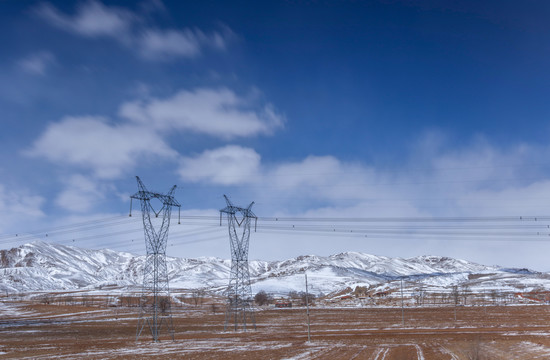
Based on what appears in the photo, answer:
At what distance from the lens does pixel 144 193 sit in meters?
58.4

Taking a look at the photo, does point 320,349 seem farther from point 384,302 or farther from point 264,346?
point 384,302

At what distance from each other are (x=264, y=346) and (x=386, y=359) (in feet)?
55.3

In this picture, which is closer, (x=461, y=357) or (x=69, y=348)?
(x=461, y=357)

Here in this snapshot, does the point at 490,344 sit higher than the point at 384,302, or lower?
higher

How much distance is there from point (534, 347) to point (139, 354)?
40.3 meters

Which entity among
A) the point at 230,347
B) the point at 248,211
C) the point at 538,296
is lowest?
the point at 538,296

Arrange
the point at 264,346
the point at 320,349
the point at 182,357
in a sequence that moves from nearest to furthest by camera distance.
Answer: the point at 182,357 → the point at 320,349 → the point at 264,346

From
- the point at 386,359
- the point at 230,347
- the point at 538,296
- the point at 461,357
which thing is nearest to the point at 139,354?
the point at 230,347

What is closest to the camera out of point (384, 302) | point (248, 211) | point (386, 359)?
point (386, 359)

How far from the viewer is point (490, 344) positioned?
45156 millimetres

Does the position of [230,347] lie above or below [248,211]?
below

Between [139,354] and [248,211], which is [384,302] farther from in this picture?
[139,354]

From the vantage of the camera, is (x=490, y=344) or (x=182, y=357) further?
(x=490, y=344)

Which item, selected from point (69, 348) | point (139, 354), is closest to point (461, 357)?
point (139, 354)
